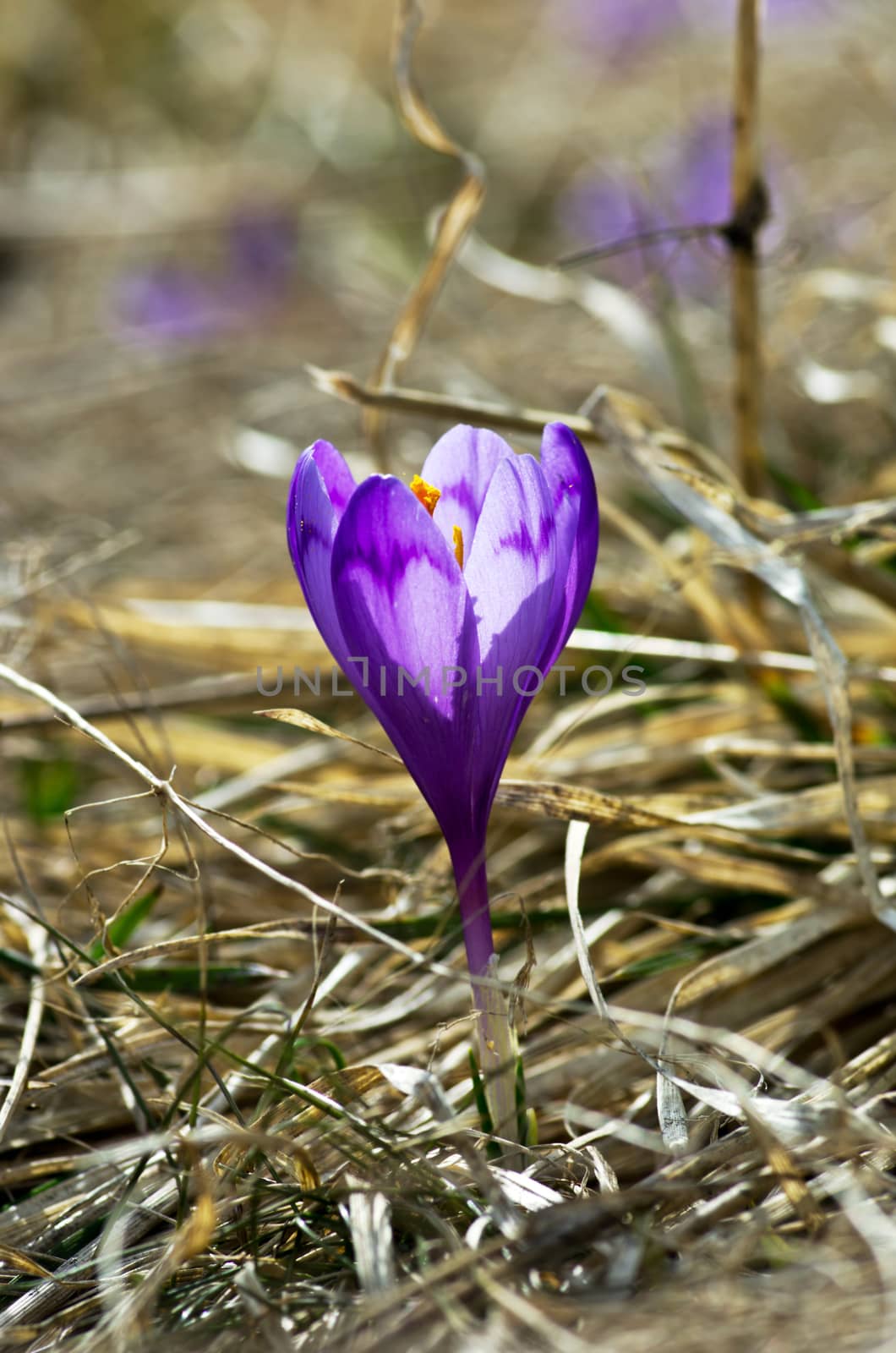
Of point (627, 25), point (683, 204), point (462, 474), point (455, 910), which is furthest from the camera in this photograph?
point (627, 25)

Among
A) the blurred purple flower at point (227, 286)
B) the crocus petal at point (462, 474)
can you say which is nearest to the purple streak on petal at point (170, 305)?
the blurred purple flower at point (227, 286)

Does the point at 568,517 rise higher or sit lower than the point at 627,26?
lower

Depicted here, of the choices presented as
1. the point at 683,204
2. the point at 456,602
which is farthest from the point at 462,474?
the point at 683,204

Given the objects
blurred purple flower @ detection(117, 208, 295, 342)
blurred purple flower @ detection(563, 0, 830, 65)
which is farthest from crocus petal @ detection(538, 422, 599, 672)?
blurred purple flower @ detection(563, 0, 830, 65)

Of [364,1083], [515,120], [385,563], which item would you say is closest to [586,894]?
[364,1083]

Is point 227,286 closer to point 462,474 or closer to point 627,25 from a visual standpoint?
point 627,25
